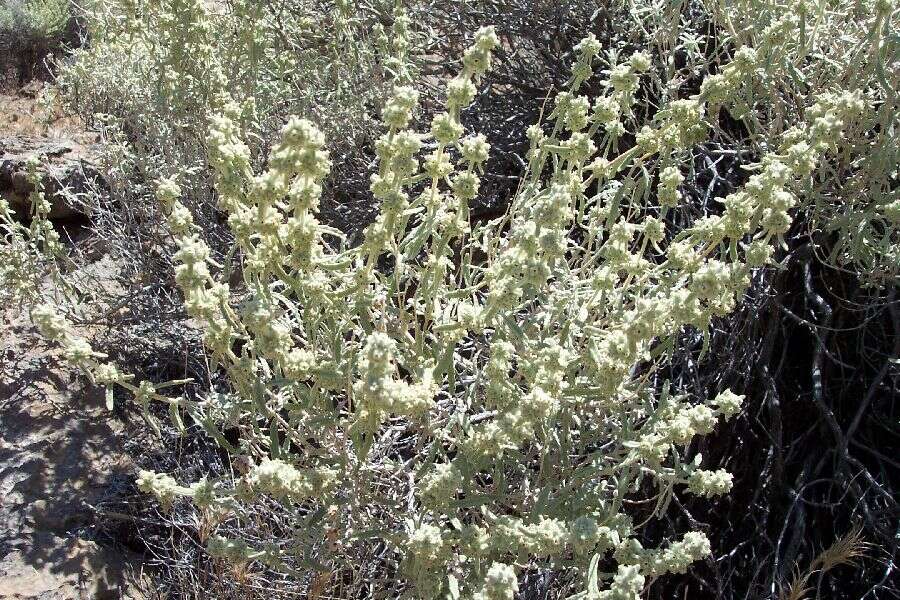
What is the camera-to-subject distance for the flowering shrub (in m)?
1.83

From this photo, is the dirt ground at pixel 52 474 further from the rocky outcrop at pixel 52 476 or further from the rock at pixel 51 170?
the rock at pixel 51 170

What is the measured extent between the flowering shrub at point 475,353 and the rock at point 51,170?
6.45 feet

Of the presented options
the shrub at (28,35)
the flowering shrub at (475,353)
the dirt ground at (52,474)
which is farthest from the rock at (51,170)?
the flowering shrub at (475,353)

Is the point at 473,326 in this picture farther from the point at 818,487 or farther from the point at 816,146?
the point at 818,487

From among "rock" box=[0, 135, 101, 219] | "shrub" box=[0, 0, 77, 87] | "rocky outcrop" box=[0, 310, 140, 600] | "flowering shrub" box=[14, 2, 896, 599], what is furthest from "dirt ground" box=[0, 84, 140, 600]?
"shrub" box=[0, 0, 77, 87]

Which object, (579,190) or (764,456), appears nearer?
(579,190)

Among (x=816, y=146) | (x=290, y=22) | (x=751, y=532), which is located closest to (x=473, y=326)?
(x=816, y=146)

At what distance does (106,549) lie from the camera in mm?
2877

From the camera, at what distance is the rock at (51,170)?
3795 mm

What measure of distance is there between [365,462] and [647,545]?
1.20 m

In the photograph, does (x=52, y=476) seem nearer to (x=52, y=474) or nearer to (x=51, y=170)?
(x=52, y=474)

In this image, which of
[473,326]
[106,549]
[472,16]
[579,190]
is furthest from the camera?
[472,16]

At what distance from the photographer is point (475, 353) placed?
2.45 m

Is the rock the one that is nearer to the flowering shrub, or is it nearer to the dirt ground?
the dirt ground
